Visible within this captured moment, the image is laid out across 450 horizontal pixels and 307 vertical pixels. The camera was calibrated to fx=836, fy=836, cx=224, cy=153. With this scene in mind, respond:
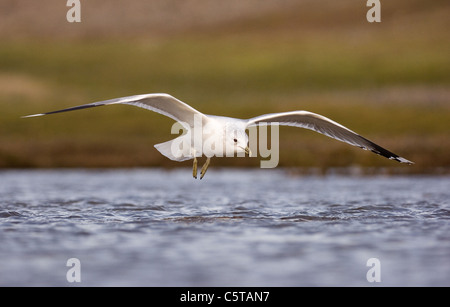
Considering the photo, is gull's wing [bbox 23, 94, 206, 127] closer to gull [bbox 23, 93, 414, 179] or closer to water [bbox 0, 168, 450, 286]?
gull [bbox 23, 93, 414, 179]

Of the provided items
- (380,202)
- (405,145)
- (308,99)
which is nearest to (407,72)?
(308,99)

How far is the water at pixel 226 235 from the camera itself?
9.11 metres

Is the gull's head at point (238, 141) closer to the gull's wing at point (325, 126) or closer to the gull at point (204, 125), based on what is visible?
the gull at point (204, 125)

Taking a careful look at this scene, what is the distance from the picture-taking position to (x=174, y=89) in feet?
174

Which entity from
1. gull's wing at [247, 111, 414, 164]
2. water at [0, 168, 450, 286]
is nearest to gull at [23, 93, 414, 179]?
gull's wing at [247, 111, 414, 164]

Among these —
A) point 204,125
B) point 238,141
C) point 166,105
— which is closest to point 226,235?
point 238,141

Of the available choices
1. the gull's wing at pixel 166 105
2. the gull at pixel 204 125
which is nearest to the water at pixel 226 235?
the gull at pixel 204 125

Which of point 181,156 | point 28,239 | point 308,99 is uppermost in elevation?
point 308,99

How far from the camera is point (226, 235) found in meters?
11.5

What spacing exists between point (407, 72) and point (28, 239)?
159ft

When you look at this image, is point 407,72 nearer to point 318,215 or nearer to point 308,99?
point 308,99

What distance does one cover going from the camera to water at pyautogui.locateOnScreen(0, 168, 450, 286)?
9109mm

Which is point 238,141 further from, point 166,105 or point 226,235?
point 226,235

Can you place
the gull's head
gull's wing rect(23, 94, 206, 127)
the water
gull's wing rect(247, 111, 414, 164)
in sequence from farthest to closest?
gull's wing rect(247, 111, 414, 164)
the gull's head
gull's wing rect(23, 94, 206, 127)
the water
